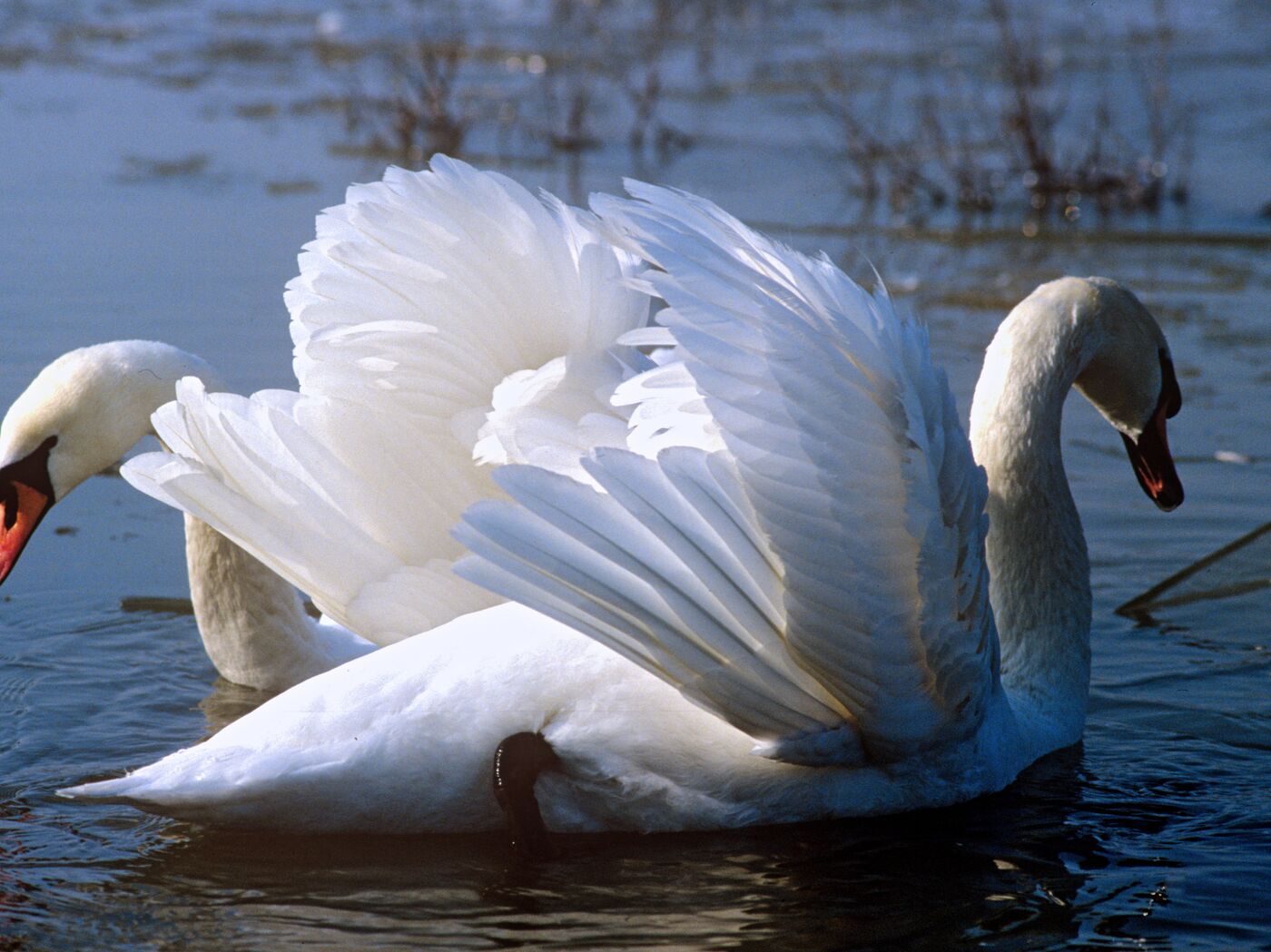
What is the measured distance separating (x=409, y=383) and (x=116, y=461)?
41.8 inches

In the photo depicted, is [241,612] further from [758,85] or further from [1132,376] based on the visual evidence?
[758,85]

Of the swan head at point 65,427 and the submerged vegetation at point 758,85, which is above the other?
the submerged vegetation at point 758,85

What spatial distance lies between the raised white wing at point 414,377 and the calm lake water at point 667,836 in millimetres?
702

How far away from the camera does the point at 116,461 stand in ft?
16.5

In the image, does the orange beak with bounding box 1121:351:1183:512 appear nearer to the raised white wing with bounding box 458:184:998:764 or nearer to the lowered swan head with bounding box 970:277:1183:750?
the lowered swan head with bounding box 970:277:1183:750

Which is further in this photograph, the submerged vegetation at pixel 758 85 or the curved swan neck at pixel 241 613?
the submerged vegetation at pixel 758 85

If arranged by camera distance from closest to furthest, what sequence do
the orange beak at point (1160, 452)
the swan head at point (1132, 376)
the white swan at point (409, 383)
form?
the white swan at point (409, 383)
the swan head at point (1132, 376)
the orange beak at point (1160, 452)

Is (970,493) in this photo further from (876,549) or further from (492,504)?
(492,504)

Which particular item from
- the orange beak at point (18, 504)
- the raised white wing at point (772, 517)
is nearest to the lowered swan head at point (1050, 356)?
the raised white wing at point (772, 517)

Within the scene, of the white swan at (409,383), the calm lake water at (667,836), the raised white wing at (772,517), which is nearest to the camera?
the raised white wing at (772,517)

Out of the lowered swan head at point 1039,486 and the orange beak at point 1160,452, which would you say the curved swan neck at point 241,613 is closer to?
the lowered swan head at point 1039,486

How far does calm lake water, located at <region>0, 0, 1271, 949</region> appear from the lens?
3564 millimetres

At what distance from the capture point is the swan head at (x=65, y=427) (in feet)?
15.9

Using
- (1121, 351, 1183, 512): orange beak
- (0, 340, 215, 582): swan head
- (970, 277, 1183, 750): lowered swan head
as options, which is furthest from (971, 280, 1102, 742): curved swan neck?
(0, 340, 215, 582): swan head
